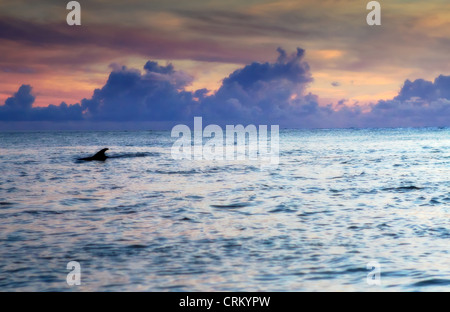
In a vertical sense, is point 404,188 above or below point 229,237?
above

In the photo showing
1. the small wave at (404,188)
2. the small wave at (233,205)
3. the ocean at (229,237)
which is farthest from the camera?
the small wave at (404,188)

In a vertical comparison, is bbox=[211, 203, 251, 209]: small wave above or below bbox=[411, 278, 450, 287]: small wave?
above

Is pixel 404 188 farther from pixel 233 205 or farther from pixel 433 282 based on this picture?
pixel 433 282

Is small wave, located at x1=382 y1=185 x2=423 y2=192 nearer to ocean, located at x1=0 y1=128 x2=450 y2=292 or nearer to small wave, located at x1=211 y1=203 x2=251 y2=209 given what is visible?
ocean, located at x1=0 y1=128 x2=450 y2=292

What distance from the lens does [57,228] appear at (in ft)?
38.2

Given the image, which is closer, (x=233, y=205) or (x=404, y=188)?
(x=233, y=205)

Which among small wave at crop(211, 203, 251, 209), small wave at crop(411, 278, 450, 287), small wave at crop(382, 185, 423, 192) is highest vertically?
small wave at crop(382, 185, 423, 192)

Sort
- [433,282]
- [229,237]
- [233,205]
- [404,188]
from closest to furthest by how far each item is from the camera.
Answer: [433,282], [229,237], [233,205], [404,188]

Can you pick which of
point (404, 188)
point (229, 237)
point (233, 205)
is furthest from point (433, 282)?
point (404, 188)

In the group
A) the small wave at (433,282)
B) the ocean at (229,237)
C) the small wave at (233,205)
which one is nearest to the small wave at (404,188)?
the ocean at (229,237)

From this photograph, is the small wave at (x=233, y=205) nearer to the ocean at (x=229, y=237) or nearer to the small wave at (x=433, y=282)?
the ocean at (x=229, y=237)

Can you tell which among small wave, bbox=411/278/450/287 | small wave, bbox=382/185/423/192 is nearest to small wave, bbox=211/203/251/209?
small wave, bbox=382/185/423/192

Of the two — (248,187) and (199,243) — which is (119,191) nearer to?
(248,187)
